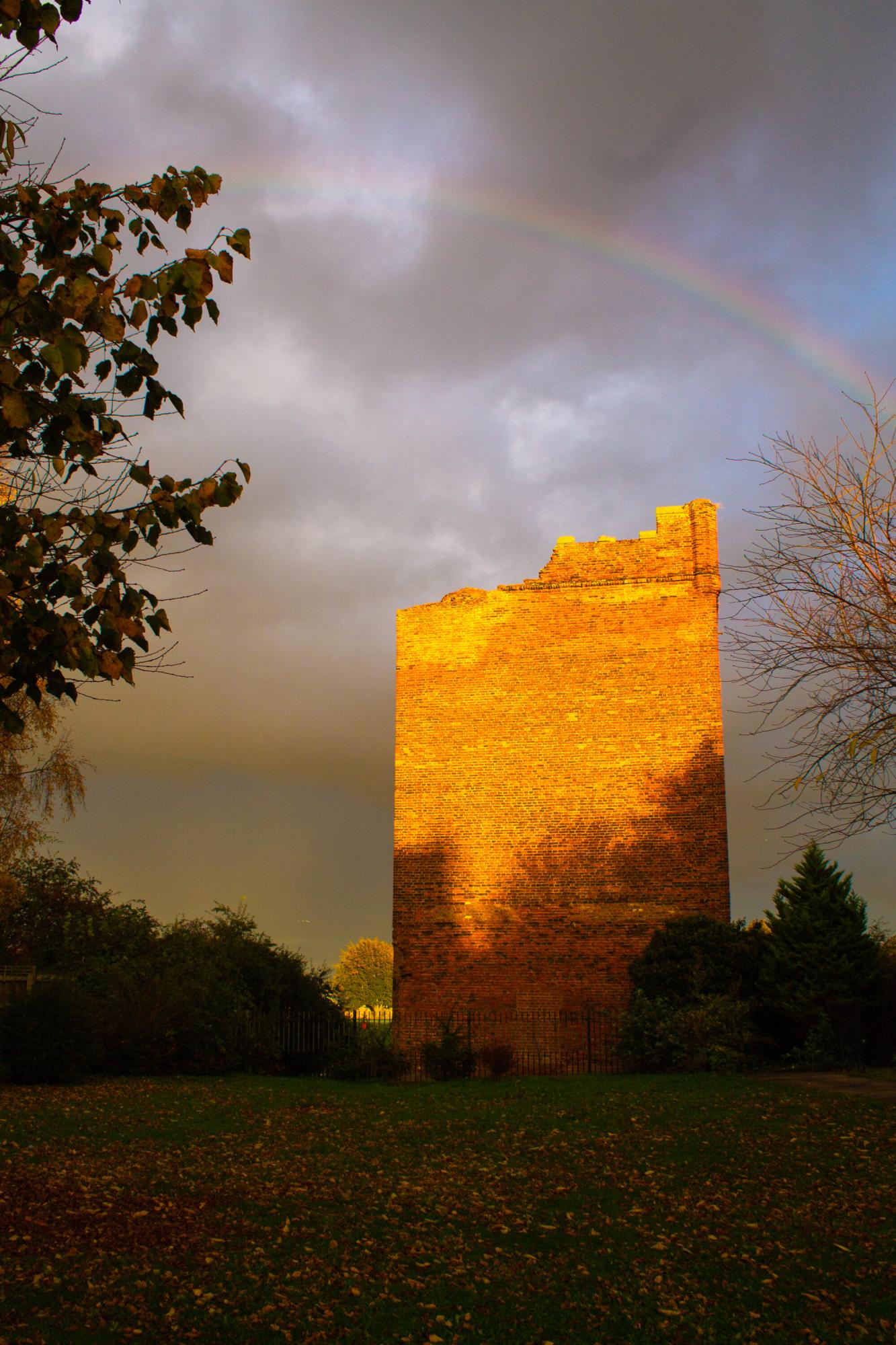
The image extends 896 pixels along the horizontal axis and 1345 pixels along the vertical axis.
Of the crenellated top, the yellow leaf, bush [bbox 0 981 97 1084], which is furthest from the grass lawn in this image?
the crenellated top

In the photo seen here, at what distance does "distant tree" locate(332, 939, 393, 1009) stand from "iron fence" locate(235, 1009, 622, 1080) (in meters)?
36.5

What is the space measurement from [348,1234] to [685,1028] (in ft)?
41.5

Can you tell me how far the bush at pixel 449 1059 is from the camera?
63.6 feet

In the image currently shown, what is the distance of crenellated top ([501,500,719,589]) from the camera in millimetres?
23312

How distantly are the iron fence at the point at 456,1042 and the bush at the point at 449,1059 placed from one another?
1.1 inches

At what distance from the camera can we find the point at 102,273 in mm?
4277

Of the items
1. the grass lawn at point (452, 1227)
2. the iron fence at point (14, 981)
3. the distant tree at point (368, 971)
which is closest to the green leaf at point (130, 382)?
the grass lawn at point (452, 1227)

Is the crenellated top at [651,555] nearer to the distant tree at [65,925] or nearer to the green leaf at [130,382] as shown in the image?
the distant tree at [65,925]

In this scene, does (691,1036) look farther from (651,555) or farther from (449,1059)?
(651,555)

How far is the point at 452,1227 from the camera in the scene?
758 centimetres

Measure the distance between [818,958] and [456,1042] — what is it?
6.64 meters

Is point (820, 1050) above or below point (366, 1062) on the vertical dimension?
above

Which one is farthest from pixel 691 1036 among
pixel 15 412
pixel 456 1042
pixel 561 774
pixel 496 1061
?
pixel 15 412

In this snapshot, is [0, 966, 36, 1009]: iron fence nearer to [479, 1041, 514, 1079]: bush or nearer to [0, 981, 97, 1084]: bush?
[0, 981, 97, 1084]: bush
